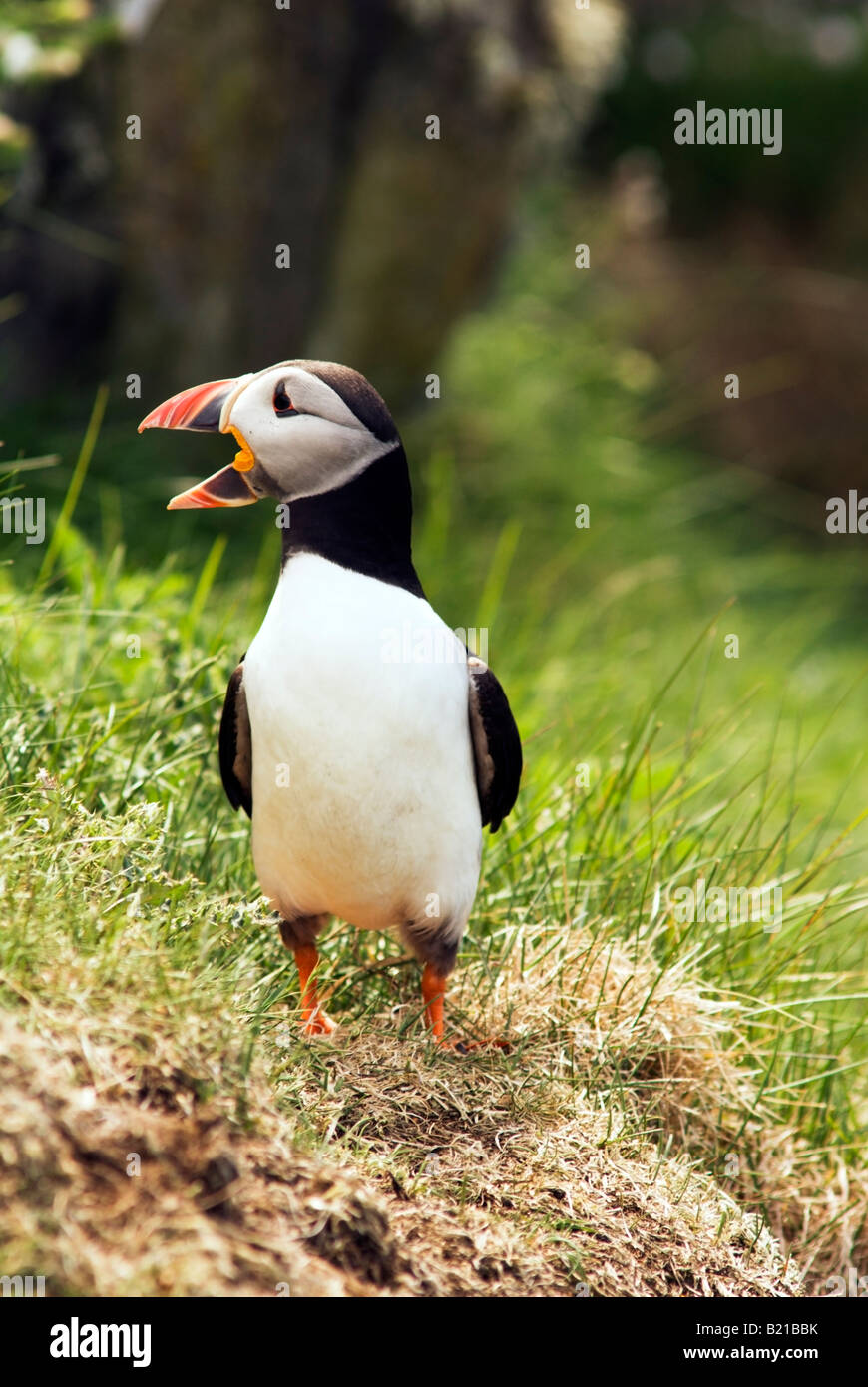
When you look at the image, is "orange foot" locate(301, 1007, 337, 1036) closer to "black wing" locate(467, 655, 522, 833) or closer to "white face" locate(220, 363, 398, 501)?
"black wing" locate(467, 655, 522, 833)

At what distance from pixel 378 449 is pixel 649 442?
667 centimetres

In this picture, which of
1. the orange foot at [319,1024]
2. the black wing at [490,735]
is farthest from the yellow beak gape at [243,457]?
the orange foot at [319,1024]

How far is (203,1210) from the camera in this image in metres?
2.24

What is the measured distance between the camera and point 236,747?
3.14m

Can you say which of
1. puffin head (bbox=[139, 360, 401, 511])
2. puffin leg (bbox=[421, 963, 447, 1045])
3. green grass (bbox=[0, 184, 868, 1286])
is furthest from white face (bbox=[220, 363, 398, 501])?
puffin leg (bbox=[421, 963, 447, 1045])

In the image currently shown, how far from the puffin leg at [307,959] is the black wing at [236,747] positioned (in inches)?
10.5

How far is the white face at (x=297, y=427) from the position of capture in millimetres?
2848

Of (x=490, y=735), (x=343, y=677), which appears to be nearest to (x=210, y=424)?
(x=343, y=677)

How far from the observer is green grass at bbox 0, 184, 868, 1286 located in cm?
275

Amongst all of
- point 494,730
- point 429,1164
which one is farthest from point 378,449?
point 429,1164

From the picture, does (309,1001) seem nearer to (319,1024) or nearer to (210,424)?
(319,1024)

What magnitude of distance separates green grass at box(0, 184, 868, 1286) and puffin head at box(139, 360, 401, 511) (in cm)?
76

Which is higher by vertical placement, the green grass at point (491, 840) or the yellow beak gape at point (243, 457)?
the yellow beak gape at point (243, 457)

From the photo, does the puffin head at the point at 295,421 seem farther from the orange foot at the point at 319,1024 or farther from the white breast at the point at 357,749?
the orange foot at the point at 319,1024
